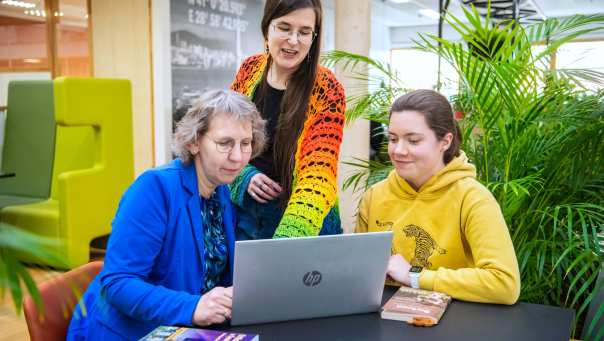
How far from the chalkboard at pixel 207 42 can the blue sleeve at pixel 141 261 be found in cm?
414

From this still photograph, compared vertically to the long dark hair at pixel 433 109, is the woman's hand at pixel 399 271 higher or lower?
lower

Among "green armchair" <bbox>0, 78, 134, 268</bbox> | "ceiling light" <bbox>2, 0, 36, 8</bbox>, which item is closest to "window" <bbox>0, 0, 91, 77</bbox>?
"ceiling light" <bbox>2, 0, 36, 8</bbox>

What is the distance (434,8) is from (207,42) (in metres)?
6.33

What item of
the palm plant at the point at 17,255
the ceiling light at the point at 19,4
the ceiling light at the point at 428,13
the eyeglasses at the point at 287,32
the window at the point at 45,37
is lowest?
the palm plant at the point at 17,255

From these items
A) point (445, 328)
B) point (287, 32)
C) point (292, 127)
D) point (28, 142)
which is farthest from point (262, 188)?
point (28, 142)

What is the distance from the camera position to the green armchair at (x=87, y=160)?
4012 millimetres

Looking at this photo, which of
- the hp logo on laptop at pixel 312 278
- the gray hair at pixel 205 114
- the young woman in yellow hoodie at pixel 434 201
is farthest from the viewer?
the young woman in yellow hoodie at pixel 434 201

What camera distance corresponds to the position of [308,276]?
3.90ft

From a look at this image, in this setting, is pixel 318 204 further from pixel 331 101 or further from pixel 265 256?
pixel 265 256

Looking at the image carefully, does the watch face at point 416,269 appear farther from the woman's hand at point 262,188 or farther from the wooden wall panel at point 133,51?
the wooden wall panel at point 133,51

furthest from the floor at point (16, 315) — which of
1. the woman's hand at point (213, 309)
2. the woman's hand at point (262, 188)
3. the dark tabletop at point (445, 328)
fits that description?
the woman's hand at point (262, 188)

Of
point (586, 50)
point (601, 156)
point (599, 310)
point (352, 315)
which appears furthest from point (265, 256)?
point (586, 50)

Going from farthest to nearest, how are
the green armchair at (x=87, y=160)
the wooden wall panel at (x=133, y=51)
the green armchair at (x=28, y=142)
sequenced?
the wooden wall panel at (x=133, y=51)
the green armchair at (x=28, y=142)
the green armchair at (x=87, y=160)

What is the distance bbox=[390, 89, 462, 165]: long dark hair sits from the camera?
5.38 feet
